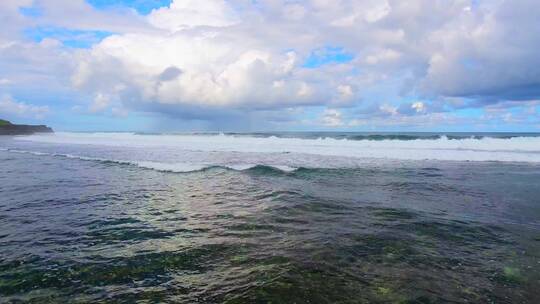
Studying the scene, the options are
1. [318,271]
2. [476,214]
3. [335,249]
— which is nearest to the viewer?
[318,271]

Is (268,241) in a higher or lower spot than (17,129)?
lower

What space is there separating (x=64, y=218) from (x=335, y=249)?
7.98 metres

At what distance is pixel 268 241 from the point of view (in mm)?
8422

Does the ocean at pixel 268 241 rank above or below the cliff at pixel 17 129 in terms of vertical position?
below

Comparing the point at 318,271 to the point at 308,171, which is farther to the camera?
the point at 308,171

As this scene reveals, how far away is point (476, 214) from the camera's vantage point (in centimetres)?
1115

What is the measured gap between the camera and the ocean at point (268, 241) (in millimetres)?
5848

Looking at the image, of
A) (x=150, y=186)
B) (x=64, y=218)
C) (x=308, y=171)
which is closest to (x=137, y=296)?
(x=64, y=218)

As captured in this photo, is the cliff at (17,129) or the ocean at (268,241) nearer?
the ocean at (268,241)

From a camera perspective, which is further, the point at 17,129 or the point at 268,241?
the point at 17,129

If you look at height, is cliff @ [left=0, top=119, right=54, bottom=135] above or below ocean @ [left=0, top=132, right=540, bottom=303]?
above

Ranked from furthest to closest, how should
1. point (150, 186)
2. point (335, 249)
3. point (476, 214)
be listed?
1. point (150, 186)
2. point (476, 214)
3. point (335, 249)

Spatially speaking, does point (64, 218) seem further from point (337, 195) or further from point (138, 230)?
point (337, 195)

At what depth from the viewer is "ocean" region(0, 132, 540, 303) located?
5.85 metres
